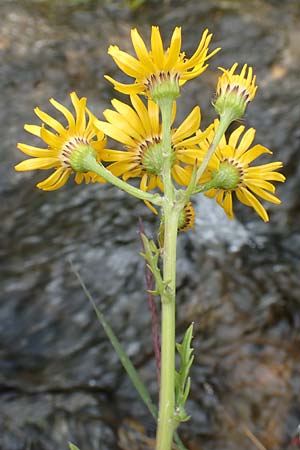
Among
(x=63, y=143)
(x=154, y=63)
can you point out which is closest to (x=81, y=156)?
(x=63, y=143)

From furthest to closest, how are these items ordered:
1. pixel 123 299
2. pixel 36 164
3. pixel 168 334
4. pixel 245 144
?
1. pixel 123 299
2. pixel 245 144
3. pixel 36 164
4. pixel 168 334

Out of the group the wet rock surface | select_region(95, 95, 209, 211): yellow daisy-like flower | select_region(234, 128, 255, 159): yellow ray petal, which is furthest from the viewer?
the wet rock surface

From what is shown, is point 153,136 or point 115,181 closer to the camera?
point 115,181

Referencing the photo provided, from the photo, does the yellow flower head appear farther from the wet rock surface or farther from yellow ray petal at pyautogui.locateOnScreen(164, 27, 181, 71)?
the wet rock surface

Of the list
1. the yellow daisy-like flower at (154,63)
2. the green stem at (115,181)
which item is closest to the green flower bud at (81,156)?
the green stem at (115,181)

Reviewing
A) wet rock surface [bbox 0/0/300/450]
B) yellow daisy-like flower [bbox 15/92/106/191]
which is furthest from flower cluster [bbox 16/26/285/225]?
wet rock surface [bbox 0/0/300/450]

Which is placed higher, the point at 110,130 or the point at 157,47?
the point at 157,47

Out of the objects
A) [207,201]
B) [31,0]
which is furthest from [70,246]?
[31,0]

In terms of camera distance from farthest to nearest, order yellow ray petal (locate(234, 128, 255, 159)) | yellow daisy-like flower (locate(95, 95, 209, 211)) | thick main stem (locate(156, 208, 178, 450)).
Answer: yellow ray petal (locate(234, 128, 255, 159)) → yellow daisy-like flower (locate(95, 95, 209, 211)) → thick main stem (locate(156, 208, 178, 450))

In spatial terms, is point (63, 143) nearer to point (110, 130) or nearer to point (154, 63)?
point (110, 130)
